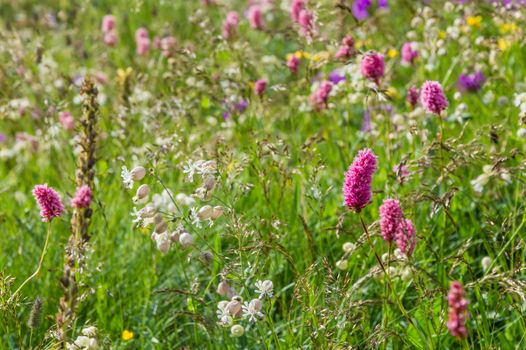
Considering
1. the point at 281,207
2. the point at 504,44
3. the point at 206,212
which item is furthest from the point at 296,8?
the point at 206,212

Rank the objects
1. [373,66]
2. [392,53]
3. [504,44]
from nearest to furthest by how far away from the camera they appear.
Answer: [373,66], [504,44], [392,53]

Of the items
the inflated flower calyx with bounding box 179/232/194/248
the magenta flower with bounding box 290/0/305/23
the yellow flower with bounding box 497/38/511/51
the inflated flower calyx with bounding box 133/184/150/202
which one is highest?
the inflated flower calyx with bounding box 133/184/150/202

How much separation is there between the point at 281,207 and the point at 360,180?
4.66 ft

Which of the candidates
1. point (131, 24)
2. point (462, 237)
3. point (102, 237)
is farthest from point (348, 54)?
point (131, 24)

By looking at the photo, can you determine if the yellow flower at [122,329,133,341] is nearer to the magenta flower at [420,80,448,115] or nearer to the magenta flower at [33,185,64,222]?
the magenta flower at [33,185,64,222]

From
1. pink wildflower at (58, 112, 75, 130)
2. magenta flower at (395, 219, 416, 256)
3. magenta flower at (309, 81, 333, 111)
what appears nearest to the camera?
magenta flower at (395, 219, 416, 256)

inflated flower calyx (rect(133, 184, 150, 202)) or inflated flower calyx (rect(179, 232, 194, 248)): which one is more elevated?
inflated flower calyx (rect(133, 184, 150, 202))

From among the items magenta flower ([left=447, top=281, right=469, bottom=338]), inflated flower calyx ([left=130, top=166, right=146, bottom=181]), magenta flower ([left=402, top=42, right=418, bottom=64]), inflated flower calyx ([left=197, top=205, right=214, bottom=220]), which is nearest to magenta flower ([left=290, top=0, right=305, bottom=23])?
magenta flower ([left=402, top=42, right=418, bottom=64])

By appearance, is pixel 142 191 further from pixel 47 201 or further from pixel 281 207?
pixel 281 207

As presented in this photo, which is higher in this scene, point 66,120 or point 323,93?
point 323,93

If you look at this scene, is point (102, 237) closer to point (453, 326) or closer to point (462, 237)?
point (462, 237)

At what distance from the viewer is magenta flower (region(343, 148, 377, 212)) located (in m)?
1.93

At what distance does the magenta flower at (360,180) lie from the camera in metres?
1.93

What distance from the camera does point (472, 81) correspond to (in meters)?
4.33
